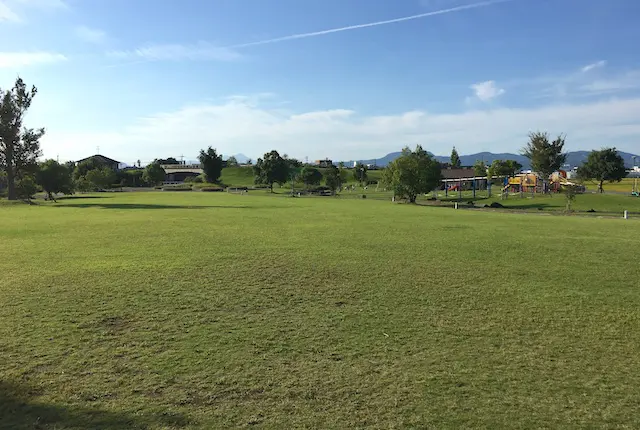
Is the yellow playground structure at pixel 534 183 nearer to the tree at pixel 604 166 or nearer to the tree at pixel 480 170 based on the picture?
the tree at pixel 604 166

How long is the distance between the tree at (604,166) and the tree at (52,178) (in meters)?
73.2

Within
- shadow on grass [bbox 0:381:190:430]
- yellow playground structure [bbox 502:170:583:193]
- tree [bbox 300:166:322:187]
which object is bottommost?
shadow on grass [bbox 0:381:190:430]

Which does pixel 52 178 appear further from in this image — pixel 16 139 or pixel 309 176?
pixel 309 176

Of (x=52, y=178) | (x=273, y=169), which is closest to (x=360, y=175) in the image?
(x=273, y=169)

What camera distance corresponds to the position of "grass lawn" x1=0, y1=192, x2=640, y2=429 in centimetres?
479

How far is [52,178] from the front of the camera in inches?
1967

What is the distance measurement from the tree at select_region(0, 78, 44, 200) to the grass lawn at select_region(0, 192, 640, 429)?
38768mm

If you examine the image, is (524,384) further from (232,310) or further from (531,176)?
(531,176)

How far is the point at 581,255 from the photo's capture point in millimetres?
A: 13406

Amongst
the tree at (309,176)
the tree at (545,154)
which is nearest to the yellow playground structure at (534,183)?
the tree at (545,154)

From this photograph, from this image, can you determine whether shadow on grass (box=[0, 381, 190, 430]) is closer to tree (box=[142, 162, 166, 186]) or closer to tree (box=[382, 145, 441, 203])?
tree (box=[382, 145, 441, 203])

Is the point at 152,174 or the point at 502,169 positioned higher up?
the point at 152,174

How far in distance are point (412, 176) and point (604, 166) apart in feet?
121

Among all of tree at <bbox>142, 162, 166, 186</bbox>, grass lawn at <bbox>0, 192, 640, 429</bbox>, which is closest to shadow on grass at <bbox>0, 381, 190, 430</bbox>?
grass lawn at <bbox>0, 192, 640, 429</bbox>
